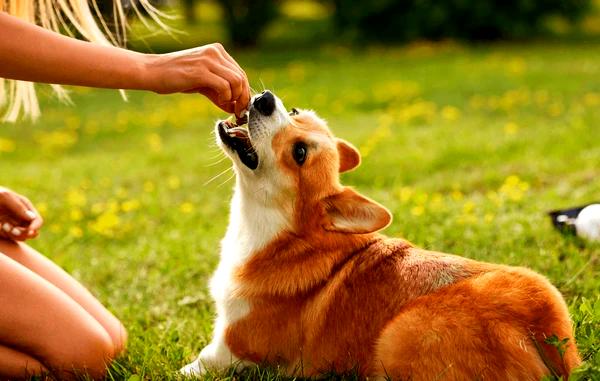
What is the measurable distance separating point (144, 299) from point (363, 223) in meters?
1.68

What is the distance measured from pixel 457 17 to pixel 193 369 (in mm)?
15352

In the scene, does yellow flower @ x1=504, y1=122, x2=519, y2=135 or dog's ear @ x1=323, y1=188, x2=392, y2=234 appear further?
yellow flower @ x1=504, y1=122, x2=519, y2=135

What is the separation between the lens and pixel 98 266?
4.62 m

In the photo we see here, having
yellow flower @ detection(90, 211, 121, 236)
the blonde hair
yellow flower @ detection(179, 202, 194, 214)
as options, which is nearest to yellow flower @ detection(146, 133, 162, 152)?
yellow flower @ detection(179, 202, 194, 214)

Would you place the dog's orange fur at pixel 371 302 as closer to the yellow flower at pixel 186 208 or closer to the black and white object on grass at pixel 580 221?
the black and white object on grass at pixel 580 221

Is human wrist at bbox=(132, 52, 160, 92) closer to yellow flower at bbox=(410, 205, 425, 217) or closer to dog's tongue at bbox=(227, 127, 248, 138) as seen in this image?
dog's tongue at bbox=(227, 127, 248, 138)

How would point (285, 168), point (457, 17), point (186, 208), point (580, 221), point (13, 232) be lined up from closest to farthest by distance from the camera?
point (285, 168) → point (13, 232) → point (580, 221) → point (186, 208) → point (457, 17)

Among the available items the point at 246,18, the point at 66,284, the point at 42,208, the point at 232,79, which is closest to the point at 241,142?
the point at 232,79

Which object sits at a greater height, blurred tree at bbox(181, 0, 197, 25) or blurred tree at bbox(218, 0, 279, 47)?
blurred tree at bbox(218, 0, 279, 47)

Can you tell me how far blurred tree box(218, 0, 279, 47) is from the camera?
17781 mm

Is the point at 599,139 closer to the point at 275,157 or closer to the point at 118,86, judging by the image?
the point at 275,157

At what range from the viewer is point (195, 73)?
7.56 feet

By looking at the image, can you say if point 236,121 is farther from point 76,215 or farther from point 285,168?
point 76,215

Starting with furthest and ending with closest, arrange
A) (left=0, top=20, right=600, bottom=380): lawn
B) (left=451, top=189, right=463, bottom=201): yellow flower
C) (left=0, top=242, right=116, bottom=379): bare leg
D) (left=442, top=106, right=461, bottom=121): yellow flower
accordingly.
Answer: (left=442, top=106, right=461, bottom=121): yellow flower → (left=451, top=189, right=463, bottom=201): yellow flower → (left=0, top=20, right=600, bottom=380): lawn → (left=0, top=242, right=116, bottom=379): bare leg
